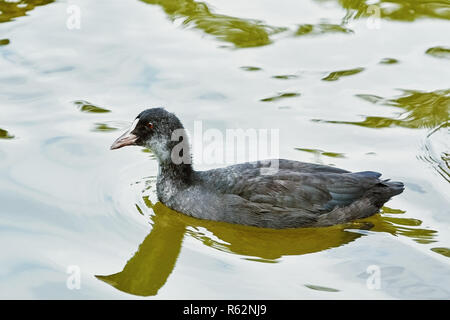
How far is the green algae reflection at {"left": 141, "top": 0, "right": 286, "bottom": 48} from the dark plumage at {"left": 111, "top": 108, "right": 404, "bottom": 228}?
362 cm

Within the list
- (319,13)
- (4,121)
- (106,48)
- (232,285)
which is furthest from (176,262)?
(319,13)

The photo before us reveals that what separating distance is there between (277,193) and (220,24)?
4.59 meters

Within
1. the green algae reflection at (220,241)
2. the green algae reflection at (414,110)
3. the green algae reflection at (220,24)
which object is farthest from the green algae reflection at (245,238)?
the green algae reflection at (220,24)

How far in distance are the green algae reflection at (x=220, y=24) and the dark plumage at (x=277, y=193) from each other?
3.62 m

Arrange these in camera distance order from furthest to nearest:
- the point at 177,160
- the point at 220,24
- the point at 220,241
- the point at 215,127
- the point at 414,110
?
the point at 220,24, the point at 414,110, the point at 215,127, the point at 177,160, the point at 220,241

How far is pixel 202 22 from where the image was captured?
11.5 metres

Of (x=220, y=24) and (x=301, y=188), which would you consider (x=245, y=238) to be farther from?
(x=220, y=24)

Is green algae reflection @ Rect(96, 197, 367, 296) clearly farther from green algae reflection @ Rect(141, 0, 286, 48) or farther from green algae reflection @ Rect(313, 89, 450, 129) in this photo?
green algae reflection @ Rect(141, 0, 286, 48)

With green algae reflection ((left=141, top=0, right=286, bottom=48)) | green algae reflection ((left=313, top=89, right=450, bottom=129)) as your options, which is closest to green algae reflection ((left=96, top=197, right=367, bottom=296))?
green algae reflection ((left=313, top=89, right=450, bottom=129))

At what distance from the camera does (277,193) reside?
7348mm

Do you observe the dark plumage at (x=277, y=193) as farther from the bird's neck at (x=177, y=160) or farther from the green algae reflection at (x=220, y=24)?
the green algae reflection at (x=220, y=24)

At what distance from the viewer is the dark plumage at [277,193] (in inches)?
289

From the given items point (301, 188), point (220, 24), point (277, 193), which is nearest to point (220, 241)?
point (277, 193)

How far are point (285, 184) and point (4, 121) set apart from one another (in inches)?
137
